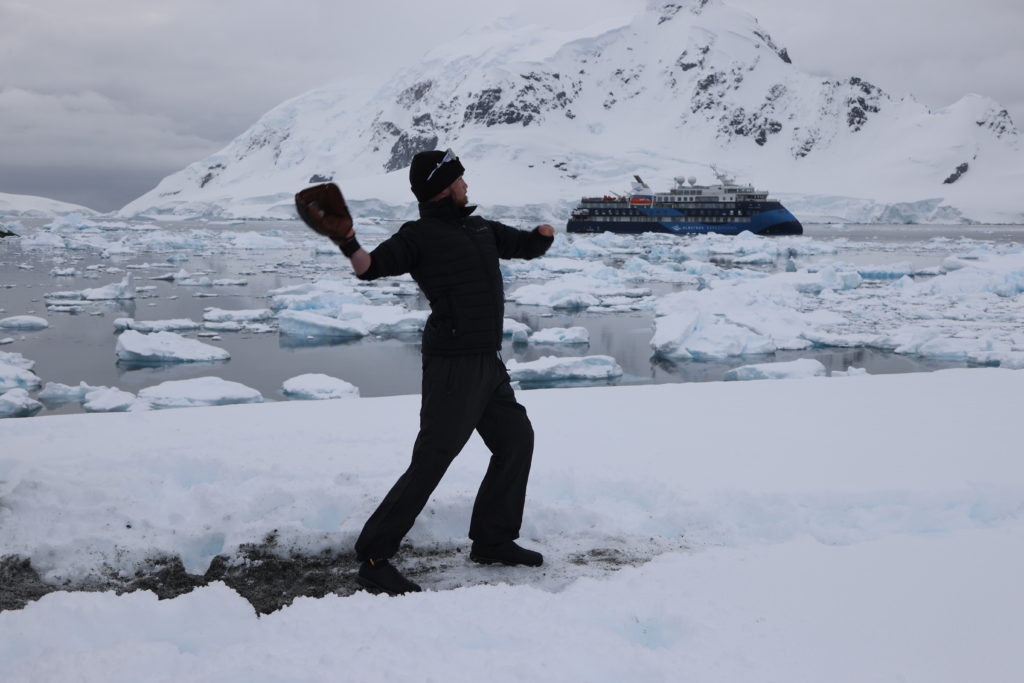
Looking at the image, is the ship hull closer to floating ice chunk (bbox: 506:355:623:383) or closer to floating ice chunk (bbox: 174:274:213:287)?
floating ice chunk (bbox: 174:274:213:287)

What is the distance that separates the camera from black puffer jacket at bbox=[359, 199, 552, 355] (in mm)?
2463

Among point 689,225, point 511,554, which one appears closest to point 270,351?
point 511,554

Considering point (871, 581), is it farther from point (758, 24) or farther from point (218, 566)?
point (758, 24)

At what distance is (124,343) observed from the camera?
10.4 meters

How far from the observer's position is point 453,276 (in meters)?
2.48

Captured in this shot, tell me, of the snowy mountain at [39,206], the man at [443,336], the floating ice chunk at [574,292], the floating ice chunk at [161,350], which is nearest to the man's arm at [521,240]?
the man at [443,336]

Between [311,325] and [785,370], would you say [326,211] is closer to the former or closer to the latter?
[785,370]

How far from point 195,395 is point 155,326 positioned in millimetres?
6210

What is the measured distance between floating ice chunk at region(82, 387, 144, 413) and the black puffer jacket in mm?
5907

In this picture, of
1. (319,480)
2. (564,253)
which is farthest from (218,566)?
(564,253)

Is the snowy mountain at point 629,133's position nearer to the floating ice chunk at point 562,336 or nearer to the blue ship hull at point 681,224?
the blue ship hull at point 681,224

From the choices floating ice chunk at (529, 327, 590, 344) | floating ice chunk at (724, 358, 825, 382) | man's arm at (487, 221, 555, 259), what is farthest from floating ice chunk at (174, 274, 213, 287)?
man's arm at (487, 221, 555, 259)

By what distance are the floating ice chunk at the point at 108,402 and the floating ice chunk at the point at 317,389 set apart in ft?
4.89

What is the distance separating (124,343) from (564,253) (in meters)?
23.6
